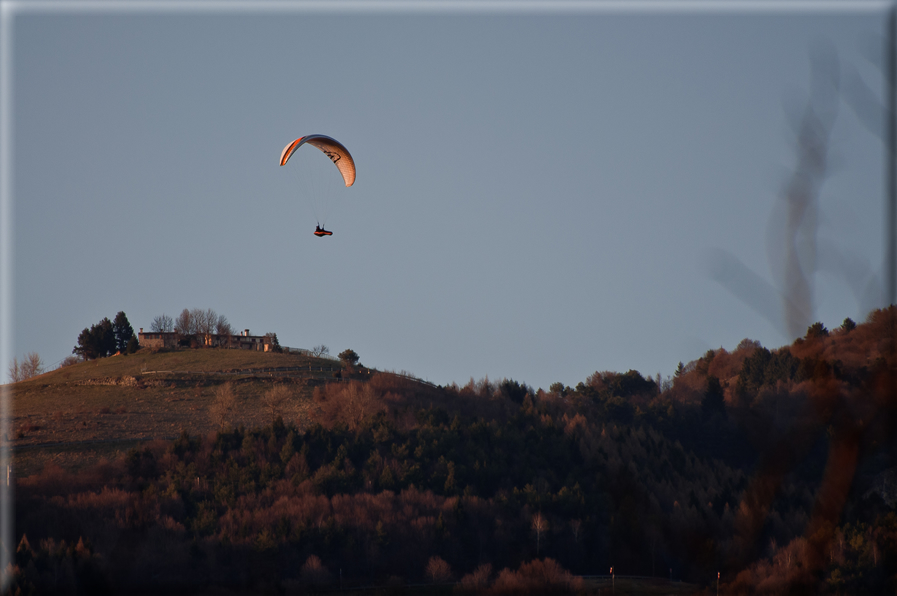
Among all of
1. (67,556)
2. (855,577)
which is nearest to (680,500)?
(855,577)

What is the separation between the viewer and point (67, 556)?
34656mm

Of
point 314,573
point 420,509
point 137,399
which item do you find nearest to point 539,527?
point 420,509

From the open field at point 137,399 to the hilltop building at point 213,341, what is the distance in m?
4.94

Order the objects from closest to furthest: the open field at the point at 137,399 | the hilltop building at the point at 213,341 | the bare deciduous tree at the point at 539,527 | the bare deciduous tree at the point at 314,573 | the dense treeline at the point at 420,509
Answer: the dense treeline at the point at 420,509
the bare deciduous tree at the point at 314,573
the bare deciduous tree at the point at 539,527
the open field at the point at 137,399
the hilltop building at the point at 213,341

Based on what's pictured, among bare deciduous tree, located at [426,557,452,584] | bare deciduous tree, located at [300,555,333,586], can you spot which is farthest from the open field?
bare deciduous tree, located at [426,557,452,584]

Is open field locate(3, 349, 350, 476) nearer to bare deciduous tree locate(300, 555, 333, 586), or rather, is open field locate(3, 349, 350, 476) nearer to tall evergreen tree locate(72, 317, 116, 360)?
tall evergreen tree locate(72, 317, 116, 360)

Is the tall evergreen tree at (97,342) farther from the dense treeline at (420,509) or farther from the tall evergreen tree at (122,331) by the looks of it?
the dense treeline at (420,509)

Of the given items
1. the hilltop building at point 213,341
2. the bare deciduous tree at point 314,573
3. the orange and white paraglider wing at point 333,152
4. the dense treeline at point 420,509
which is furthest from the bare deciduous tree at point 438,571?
the hilltop building at point 213,341

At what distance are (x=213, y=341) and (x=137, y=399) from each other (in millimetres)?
32391

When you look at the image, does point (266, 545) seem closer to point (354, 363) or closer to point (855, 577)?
point (855, 577)

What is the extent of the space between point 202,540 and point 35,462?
1709 cm

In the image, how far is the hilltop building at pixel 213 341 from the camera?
96688 mm

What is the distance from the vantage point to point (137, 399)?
224 ft

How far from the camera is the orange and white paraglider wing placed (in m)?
37.7
